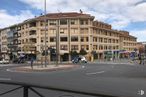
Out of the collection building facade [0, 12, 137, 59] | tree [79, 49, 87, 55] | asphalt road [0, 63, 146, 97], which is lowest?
asphalt road [0, 63, 146, 97]

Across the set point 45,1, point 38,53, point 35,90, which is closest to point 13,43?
point 38,53

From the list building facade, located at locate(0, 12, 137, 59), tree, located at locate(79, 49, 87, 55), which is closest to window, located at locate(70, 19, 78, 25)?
building facade, located at locate(0, 12, 137, 59)

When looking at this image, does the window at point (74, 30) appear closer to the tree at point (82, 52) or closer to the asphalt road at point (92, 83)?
the tree at point (82, 52)

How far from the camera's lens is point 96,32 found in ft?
336

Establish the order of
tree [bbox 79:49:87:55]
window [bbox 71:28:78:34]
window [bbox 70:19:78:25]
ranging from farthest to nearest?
window [bbox 70:19:78:25]
window [bbox 71:28:78:34]
tree [bbox 79:49:87:55]

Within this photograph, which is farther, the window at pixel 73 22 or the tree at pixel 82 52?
the window at pixel 73 22

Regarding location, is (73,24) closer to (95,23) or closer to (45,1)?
(95,23)

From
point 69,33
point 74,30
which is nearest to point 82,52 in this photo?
point 69,33

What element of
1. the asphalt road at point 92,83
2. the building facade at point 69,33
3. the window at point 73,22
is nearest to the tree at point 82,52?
the building facade at point 69,33

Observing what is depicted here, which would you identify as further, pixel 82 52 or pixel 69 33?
pixel 69 33

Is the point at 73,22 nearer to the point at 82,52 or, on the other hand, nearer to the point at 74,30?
the point at 74,30

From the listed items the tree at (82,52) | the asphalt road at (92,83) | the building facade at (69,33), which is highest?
the building facade at (69,33)

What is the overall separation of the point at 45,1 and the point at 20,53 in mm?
65481

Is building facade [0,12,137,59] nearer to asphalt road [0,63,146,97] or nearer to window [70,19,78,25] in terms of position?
window [70,19,78,25]
